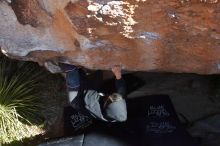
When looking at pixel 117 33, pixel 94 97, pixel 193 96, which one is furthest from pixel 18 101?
pixel 117 33

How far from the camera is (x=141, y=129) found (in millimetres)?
2523

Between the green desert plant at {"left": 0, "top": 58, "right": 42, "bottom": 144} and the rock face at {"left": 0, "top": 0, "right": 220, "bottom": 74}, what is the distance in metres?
0.81

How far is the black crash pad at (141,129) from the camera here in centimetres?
245

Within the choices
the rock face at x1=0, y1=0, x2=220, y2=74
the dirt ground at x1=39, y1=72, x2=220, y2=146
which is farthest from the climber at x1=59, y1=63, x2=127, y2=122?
the dirt ground at x1=39, y1=72, x2=220, y2=146

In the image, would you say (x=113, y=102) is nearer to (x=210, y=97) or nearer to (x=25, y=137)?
(x=210, y=97)

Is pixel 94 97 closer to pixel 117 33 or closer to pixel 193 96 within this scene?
pixel 117 33

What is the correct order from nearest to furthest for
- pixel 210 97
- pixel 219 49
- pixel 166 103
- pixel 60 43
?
1. pixel 219 49
2. pixel 60 43
3. pixel 166 103
4. pixel 210 97

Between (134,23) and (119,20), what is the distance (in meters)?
0.06

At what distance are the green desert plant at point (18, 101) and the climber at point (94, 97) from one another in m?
0.78

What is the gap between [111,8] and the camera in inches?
71.8

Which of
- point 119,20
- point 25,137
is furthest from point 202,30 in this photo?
point 25,137

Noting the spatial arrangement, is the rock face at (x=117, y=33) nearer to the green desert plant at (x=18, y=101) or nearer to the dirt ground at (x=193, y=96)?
the dirt ground at (x=193, y=96)

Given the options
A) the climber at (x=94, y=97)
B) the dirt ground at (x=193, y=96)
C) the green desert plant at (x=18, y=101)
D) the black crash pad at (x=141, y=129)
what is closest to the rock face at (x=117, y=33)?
the climber at (x=94, y=97)

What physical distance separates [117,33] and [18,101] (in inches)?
52.5
